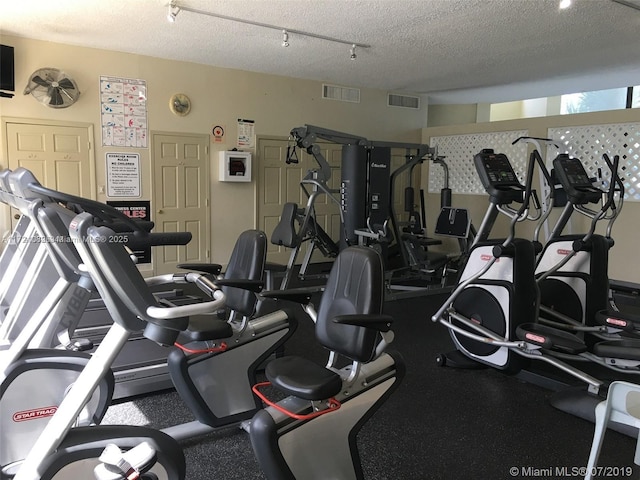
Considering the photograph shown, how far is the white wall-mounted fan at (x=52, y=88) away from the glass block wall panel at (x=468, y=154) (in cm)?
525

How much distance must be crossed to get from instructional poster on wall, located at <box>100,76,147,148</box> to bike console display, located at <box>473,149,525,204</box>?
159 inches

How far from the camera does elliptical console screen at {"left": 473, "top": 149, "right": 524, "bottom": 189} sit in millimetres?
3391

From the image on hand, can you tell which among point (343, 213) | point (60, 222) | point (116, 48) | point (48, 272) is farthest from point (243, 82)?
point (60, 222)

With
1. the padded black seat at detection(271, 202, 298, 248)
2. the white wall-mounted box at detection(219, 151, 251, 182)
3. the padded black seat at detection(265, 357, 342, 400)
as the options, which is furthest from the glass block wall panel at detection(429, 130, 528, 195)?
the padded black seat at detection(265, 357, 342, 400)

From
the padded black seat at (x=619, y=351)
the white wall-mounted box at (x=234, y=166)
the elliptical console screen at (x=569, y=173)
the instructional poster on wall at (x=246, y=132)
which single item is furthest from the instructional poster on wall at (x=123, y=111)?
the padded black seat at (x=619, y=351)

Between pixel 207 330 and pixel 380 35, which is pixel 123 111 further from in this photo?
pixel 207 330

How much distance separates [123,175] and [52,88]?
3.75ft

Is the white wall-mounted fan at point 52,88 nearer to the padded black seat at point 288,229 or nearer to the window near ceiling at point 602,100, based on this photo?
the padded black seat at point 288,229

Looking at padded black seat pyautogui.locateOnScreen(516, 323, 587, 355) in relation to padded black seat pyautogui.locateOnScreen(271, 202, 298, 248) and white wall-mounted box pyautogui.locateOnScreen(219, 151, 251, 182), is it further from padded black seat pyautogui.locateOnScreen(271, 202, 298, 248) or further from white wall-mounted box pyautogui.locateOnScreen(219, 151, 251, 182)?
white wall-mounted box pyautogui.locateOnScreen(219, 151, 251, 182)

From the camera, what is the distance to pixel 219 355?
8.10ft

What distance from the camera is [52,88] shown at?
203 inches

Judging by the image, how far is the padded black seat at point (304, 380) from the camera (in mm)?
1810

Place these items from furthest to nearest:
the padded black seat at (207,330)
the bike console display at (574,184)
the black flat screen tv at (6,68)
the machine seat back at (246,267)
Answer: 1. the black flat screen tv at (6,68)
2. the bike console display at (574,184)
3. the machine seat back at (246,267)
4. the padded black seat at (207,330)

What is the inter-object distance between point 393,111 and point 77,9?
16.2ft
